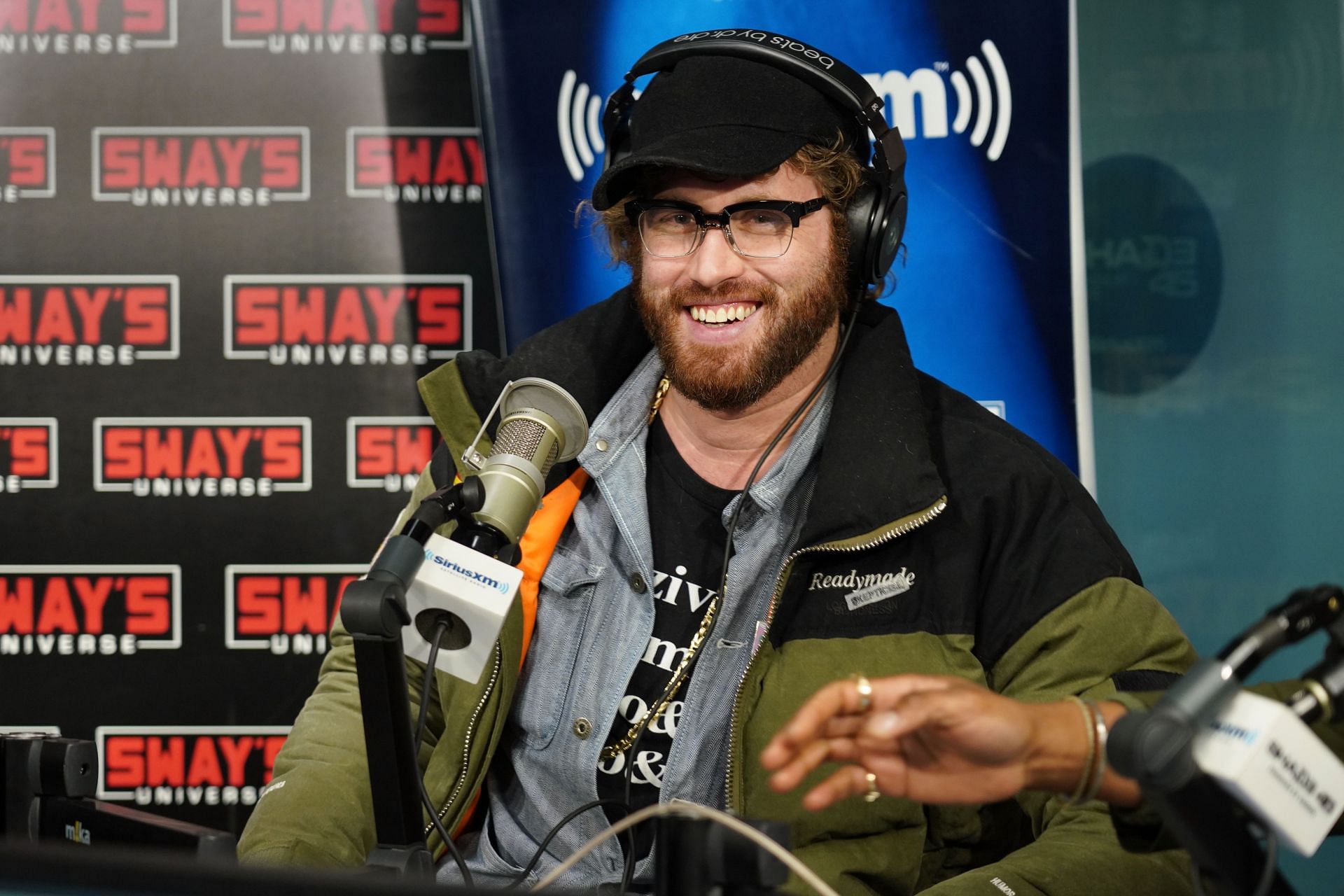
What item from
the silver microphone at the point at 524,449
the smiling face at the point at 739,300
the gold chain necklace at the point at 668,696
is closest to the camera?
the silver microphone at the point at 524,449

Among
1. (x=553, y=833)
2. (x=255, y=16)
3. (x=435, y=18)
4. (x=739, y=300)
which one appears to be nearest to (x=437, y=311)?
(x=435, y=18)

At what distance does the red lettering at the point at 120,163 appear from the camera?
8.04ft

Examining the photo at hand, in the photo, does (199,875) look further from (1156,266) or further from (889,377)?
(1156,266)

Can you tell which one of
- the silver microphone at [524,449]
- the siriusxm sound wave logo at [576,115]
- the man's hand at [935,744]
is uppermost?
the siriusxm sound wave logo at [576,115]

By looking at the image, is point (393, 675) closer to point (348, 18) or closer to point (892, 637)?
point (892, 637)

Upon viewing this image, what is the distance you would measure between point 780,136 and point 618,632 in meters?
0.68

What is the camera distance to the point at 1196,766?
739mm

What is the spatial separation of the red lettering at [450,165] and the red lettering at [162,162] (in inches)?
20.1

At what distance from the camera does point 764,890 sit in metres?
0.74

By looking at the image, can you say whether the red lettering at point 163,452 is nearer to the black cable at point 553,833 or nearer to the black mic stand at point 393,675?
the black cable at point 553,833

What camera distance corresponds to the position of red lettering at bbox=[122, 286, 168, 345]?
245 cm

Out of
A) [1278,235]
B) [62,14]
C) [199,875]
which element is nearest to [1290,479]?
[1278,235]

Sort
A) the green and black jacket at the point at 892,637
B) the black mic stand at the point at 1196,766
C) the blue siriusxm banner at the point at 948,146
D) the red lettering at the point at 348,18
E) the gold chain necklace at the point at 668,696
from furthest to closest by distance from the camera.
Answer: the red lettering at the point at 348,18, the blue siriusxm banner at the point at 948,146, the gold chain necklace at the point at 668,696, the green and black jacket at the point at 892,637, the black mic stand at the point at 1196,766

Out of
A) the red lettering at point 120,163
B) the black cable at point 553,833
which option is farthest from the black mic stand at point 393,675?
the red lettering at point 120,163
